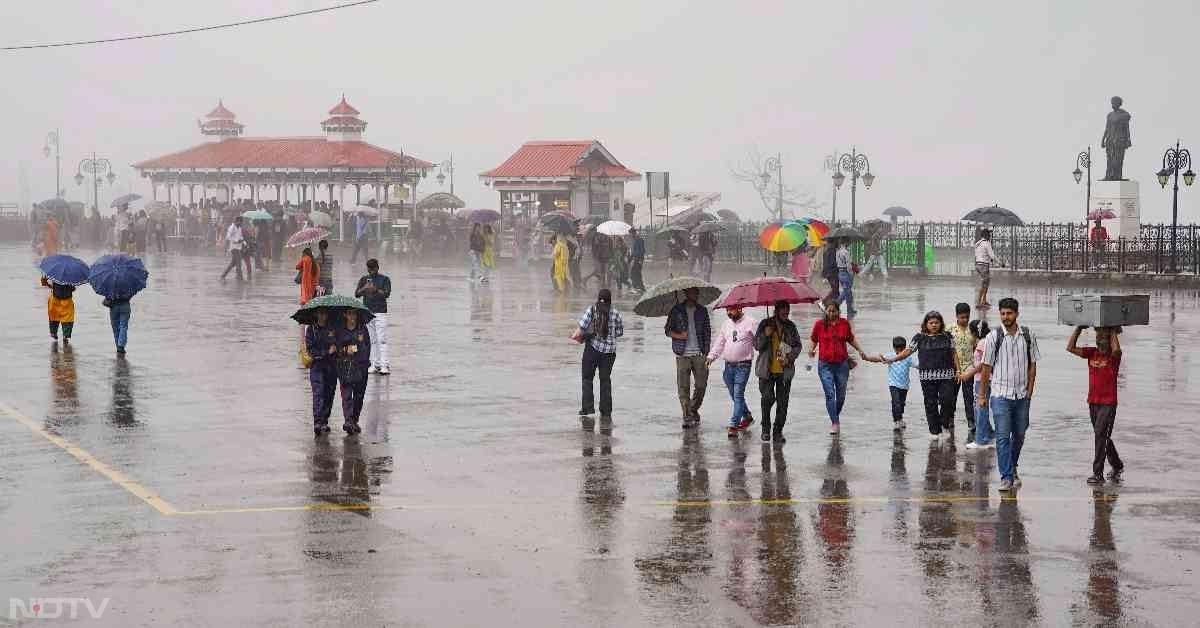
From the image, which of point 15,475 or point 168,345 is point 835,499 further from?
point 168,345

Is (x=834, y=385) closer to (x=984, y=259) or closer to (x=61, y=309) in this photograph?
(x=61, y=309)

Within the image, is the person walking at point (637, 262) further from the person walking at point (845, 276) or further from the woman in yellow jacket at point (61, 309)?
the woman in yellow jacket at point (61, 309)

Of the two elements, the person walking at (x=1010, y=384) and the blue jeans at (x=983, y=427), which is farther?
the blue jeans at (x=983, y=427)

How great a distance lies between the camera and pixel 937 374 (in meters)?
14.6

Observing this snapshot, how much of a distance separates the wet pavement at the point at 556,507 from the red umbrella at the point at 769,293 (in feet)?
4.19

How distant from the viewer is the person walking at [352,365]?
1477 cm

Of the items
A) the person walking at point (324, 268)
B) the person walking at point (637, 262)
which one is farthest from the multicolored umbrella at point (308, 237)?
the person walking at point (637, 262)

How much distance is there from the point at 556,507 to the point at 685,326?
14.5 feet

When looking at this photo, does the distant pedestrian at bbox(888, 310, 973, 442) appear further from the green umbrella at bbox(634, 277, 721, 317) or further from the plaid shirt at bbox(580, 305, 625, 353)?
the plaid shirt at bbox(580, 305, 625, 353)

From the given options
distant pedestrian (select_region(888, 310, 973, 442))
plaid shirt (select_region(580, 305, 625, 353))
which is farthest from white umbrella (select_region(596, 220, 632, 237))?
distant pedestrian (select_region(888, 310, 973, 442))

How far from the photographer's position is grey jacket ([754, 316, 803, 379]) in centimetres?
1460

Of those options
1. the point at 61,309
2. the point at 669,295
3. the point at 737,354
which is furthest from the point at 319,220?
the point at 737,354

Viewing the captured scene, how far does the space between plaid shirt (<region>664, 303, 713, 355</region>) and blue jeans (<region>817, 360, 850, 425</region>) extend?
1215 mm

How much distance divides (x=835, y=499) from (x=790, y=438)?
3023 millimetres
